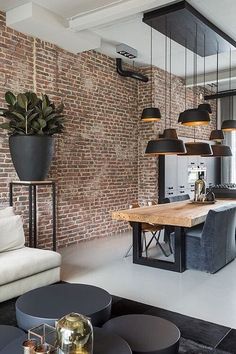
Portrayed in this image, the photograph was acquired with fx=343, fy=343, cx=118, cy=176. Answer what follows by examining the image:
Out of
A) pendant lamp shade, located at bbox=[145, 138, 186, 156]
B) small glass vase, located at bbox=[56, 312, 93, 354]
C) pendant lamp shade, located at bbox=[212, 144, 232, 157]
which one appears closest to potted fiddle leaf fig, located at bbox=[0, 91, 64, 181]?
pendant lamp shade, located at bbox=[145, 138, 186, 156]

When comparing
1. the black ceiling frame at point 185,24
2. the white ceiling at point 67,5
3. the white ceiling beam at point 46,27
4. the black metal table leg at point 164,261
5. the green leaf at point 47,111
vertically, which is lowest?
the black metal table leg at point 164,261

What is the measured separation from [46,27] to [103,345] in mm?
4505

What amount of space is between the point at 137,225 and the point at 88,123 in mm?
2418

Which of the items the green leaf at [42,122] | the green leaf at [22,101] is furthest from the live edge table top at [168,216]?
the green leaf at [22,101]

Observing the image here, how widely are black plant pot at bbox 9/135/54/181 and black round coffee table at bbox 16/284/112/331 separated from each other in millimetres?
2103

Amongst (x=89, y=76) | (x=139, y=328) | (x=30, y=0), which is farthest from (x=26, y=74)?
(x=139, y=328)

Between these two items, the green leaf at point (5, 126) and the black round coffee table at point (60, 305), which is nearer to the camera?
the black round coffee table at point (60, 305)

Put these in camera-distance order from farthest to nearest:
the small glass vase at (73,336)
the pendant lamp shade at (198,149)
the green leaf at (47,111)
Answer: the pendant lamp shade at (198,149) < the green leaf at (47,111) < the small glass vase at (73,336)

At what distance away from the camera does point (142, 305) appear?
346 cm

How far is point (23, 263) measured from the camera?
369 centimetres

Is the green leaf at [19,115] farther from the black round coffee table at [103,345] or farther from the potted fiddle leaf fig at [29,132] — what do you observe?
the black round coffee table at [103,345]

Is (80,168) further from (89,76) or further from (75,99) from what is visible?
(89,76)

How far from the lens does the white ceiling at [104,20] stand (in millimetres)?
4742

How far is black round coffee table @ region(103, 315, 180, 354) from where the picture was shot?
6.83 ft
